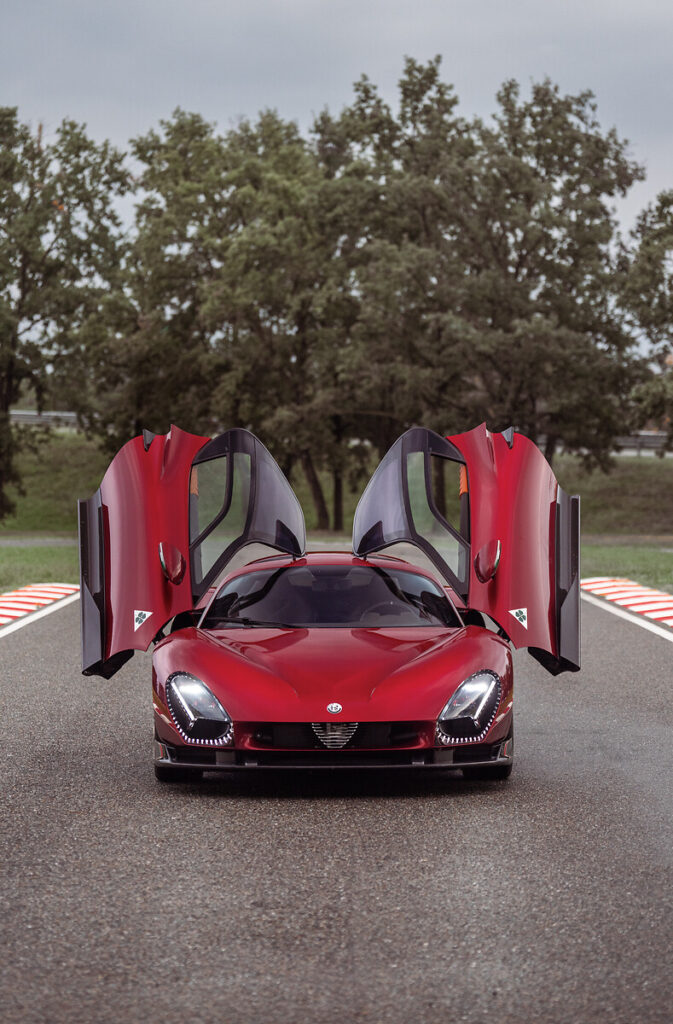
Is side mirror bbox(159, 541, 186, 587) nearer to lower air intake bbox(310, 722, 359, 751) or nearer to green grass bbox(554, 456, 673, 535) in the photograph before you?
lower air intake bbox(310, 722, 359, 751)

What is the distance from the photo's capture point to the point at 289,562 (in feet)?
28.3

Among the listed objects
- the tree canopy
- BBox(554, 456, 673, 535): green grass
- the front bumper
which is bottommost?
BBox(554, 456, 673, 535): green grass

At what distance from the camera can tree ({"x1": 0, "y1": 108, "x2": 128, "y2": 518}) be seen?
51562 mm

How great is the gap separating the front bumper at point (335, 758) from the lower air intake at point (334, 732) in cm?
4

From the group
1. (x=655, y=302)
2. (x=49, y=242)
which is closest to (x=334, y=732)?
(x=655, y=302)

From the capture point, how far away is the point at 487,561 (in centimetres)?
843

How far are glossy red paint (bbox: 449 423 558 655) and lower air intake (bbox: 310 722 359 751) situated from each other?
1.77 m

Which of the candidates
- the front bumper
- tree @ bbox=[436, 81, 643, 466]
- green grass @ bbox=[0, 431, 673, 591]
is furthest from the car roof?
tree @ bbox=[436, 81, 643, 466]

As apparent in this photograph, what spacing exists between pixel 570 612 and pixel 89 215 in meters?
47.1

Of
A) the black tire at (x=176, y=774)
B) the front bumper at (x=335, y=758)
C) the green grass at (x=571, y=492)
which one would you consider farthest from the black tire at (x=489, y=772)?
the green grass at (x=571, y=492)

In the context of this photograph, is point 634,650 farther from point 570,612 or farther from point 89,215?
point 89,215

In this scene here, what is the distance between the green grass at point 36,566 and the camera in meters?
22.8

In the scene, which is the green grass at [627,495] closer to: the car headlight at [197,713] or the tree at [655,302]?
the tree at [655,302]

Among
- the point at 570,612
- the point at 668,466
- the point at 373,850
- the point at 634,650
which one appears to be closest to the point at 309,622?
the point at 570,612
